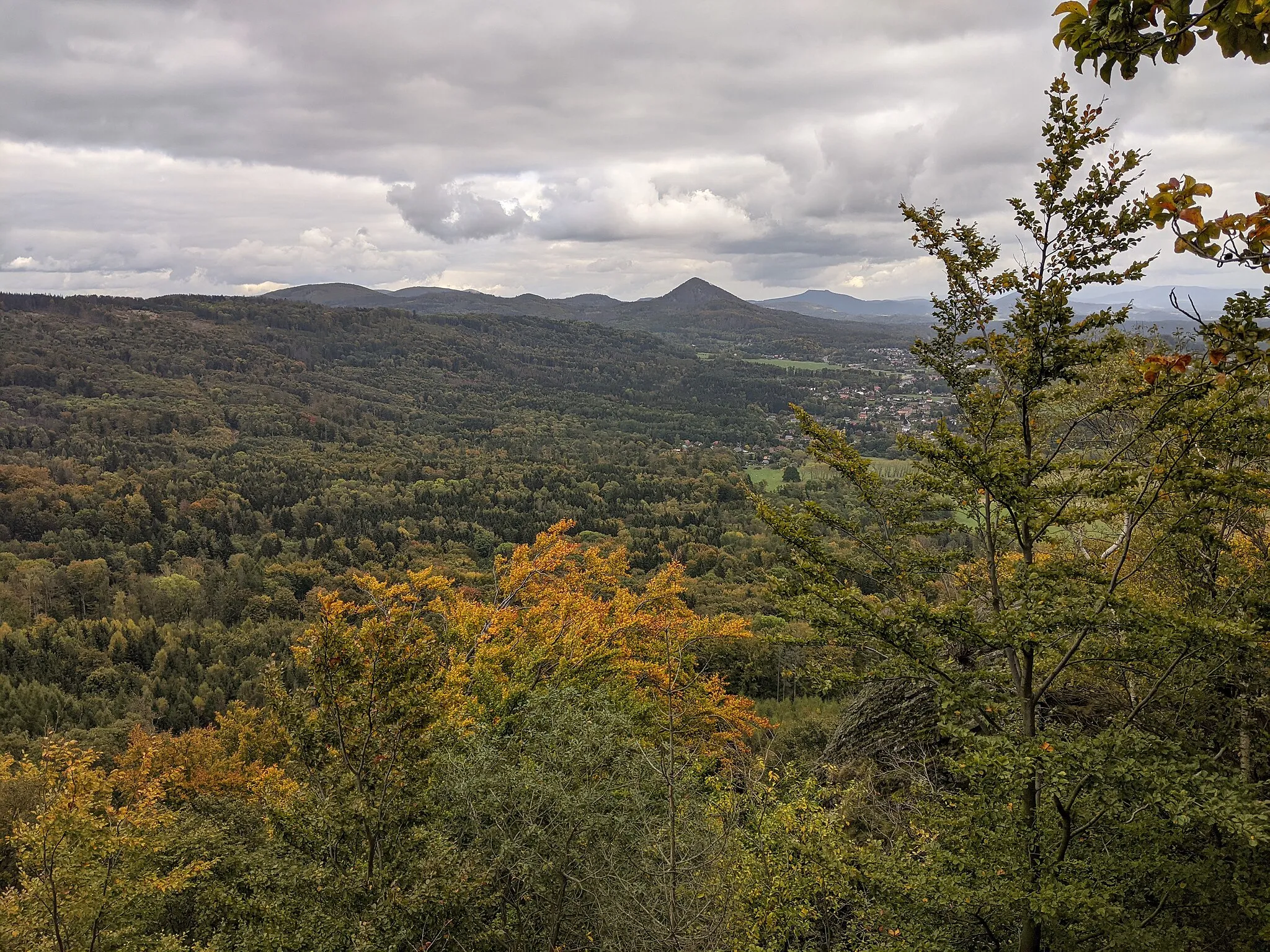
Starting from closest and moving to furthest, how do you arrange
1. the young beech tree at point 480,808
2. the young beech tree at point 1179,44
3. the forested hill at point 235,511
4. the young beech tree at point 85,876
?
the young beech tree at point 1179,44 < the young beech tree at point 480,808 < the young beech tree at point 85,876 < the forested hill at point 235,511

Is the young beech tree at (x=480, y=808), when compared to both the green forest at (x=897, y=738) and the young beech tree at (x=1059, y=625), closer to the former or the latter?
the green forest at (x=897, y=738)

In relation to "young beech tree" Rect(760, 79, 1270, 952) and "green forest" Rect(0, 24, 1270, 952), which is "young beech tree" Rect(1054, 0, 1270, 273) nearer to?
"green forest" Rect(0, 24, 1270, 952)

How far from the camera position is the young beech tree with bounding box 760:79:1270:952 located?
582 centimetres

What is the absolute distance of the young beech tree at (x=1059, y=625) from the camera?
5.82 m

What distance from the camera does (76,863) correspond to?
12.3 meters

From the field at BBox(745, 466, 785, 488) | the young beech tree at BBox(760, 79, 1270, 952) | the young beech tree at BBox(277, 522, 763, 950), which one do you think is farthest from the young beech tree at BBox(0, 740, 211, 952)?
the field at BBox(745, 466, 785, 488)

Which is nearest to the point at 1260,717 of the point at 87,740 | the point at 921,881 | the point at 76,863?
the point at 921,881

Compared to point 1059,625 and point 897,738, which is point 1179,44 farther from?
point 897,738

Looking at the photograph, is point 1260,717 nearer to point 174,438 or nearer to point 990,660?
point 990,660

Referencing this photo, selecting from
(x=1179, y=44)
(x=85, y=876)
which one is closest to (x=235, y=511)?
(x=85, y=876)

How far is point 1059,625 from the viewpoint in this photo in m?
6.25

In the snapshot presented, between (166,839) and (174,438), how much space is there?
153 m

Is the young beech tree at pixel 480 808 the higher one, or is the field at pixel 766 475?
the young beech tree at pixel 480 808

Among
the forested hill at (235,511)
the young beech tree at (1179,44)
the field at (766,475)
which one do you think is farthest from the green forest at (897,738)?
the field at (766,475)
